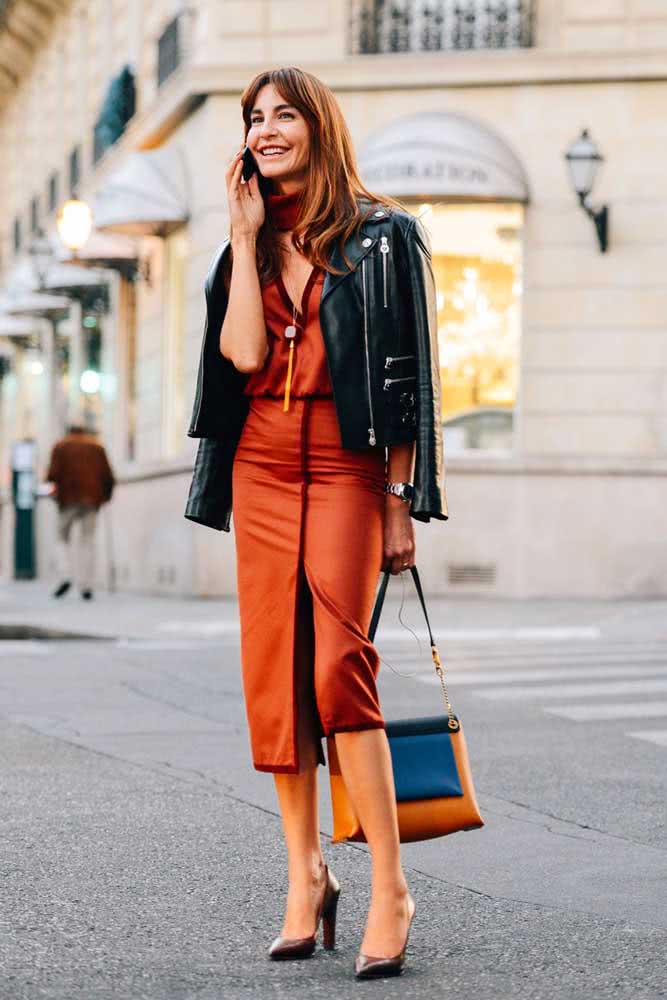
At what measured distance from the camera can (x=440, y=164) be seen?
1831 centimetres

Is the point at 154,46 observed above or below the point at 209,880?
above

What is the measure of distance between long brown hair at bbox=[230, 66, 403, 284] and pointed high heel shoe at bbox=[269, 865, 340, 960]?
1.32m

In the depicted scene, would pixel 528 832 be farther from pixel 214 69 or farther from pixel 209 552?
pixel 214 69

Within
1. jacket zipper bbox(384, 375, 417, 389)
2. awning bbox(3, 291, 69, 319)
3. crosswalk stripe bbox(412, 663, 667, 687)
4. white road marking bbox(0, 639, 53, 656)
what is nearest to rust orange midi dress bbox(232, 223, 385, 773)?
jacket zipper bbox(384, 375, 417, 389)

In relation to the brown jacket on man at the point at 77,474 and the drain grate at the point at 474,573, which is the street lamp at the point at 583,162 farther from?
the brown jacket on man at the point at 77,474

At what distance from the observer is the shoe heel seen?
4062 millimetres

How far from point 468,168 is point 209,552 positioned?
462cm

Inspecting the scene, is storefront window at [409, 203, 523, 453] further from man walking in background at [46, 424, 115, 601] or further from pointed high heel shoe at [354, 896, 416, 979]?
pointed high heel shoe at [354, 896, 416, 979]

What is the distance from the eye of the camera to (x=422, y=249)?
13.2 ft

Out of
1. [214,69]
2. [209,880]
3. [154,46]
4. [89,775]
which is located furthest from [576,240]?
[209,880]

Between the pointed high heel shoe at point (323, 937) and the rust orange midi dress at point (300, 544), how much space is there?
0.91ft

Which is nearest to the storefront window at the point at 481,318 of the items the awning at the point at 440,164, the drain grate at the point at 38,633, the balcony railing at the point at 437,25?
the awning at the point at 440,164

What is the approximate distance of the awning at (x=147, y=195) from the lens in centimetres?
2033

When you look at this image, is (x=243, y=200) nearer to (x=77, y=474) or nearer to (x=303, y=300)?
(x=303, y=300)
